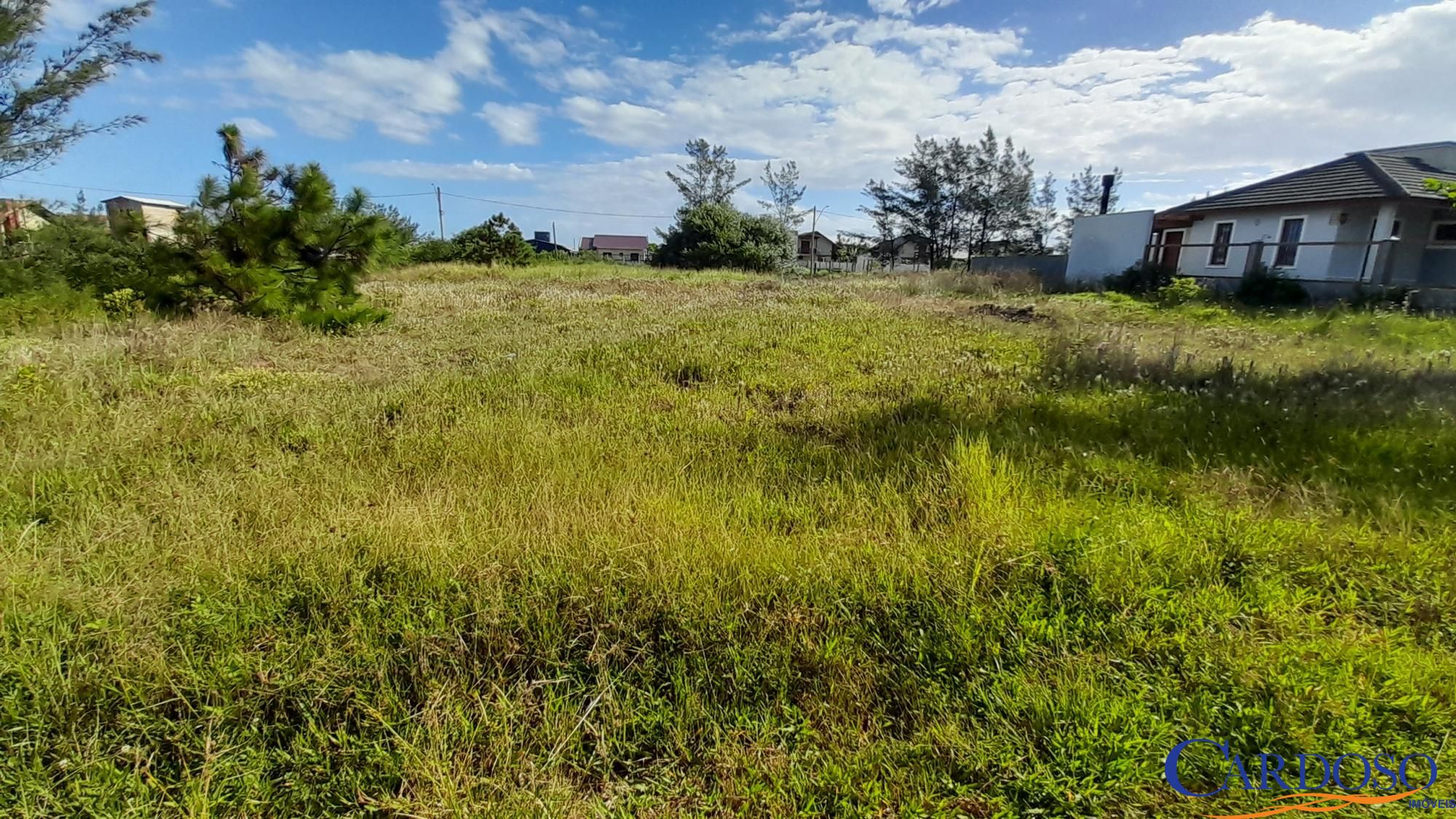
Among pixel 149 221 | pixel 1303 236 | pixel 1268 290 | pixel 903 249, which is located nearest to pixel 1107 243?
pixel 1303 236

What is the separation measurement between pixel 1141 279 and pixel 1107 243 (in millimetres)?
2949

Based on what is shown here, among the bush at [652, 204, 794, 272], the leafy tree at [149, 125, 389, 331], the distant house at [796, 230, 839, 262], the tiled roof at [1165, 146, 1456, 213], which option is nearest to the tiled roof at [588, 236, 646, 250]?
the distant house at [796, 230, 839, 262]

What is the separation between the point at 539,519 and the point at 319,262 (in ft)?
25.2

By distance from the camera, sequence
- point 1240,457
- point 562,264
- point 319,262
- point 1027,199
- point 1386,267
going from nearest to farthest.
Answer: point 1240,457
point 319,262
point 1386,267
point 562,264
point 1027,199

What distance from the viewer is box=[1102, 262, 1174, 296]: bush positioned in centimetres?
1653

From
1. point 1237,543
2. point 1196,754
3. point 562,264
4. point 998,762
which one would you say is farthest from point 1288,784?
point 562,264

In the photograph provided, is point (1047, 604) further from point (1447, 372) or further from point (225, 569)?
point (1447, 372)

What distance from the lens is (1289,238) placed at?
51.5ft

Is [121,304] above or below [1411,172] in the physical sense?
below

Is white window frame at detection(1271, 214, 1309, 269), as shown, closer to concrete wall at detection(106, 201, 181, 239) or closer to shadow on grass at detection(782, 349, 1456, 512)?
shadow on grass at detection(782, 349, 1456, 512)

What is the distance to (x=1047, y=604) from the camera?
211cm

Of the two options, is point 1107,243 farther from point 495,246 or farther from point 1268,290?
point 495,246

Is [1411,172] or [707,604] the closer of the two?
[707,604]

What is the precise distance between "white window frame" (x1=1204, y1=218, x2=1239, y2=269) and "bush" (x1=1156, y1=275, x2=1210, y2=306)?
4003 mm
